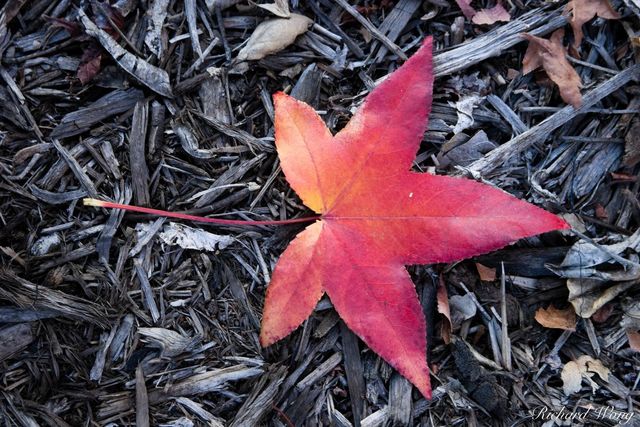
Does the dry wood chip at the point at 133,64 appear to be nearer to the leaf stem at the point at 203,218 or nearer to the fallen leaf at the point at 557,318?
the leaf stem at the point at 203,218

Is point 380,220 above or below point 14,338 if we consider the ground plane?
above

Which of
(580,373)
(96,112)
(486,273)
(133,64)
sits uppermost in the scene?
(133,64)

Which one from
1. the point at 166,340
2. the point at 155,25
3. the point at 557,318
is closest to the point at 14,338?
the point at 166,340

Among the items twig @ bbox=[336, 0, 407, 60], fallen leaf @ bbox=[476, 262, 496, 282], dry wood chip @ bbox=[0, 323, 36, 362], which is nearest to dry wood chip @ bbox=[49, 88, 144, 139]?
dry wood chip @ bbox=[0, 323, 36, 362]

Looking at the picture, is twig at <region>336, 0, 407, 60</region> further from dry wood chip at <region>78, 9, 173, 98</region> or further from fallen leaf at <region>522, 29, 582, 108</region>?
dry wood chip at <region>78, 9, 173, 98</region>

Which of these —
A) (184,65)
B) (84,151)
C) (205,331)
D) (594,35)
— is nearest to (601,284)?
(594,35)

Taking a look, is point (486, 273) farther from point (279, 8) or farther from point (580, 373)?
point (279, 8)

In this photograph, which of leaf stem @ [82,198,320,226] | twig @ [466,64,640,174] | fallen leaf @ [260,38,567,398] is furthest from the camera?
twig @ [466,64,640,174]
